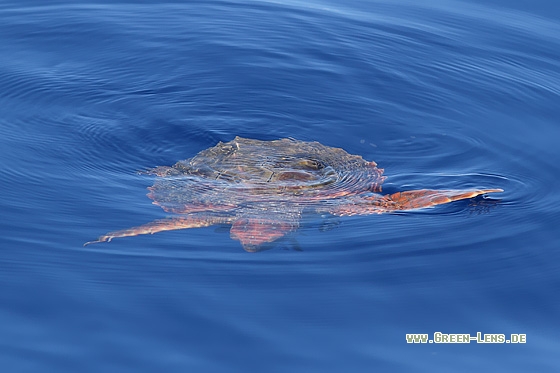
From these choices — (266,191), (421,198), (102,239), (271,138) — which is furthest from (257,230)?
(271,138)

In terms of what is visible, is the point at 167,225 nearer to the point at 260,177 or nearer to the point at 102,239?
the point at 102,239

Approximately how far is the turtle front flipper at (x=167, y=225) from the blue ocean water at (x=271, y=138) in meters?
0.07

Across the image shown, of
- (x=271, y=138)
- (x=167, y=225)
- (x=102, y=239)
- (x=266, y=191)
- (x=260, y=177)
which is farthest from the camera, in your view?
(x=271, y=138)

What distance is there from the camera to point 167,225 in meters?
5.32

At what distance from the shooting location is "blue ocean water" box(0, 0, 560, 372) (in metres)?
4.19

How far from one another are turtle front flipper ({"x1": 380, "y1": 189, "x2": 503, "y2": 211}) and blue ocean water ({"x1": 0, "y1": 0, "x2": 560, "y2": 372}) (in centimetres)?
11

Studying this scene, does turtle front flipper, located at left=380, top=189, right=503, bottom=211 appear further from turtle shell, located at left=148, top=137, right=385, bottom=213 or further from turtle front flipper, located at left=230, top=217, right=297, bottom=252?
turtle front flipper, located at left=230, top=217, right=297, bottom=252

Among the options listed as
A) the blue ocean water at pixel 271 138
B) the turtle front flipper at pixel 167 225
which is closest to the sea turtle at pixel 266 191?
the turtle front flipper at pixel 167 225

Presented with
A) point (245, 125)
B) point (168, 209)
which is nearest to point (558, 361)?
point (168, 209)

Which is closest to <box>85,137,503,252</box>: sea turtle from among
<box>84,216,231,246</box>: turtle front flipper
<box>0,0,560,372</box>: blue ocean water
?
<box>84,216,231,246</box>: turtle front flipper

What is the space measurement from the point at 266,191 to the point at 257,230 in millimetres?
631

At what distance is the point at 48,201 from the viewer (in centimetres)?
561

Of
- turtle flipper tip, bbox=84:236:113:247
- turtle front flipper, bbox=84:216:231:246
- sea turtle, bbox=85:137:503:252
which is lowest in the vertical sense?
turtle flipper tip, bbox=84:236:113:247

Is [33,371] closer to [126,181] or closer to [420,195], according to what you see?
[126,181]
